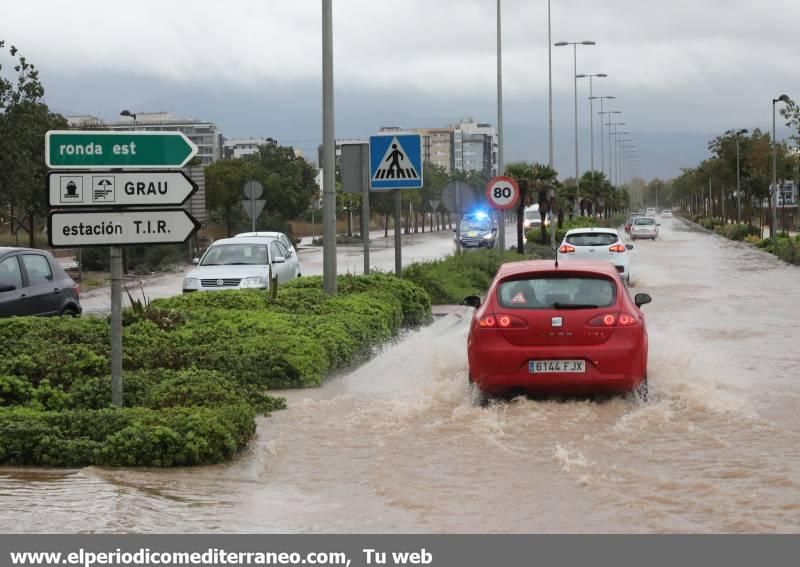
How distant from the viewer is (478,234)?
2475 inches

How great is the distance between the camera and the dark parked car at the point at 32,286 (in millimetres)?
16891

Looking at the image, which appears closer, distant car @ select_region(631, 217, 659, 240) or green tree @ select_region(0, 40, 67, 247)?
green tree @ select_region(0, 40, 67, 247)

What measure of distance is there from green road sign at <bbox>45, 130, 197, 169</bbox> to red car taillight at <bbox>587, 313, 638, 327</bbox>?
3.99 m

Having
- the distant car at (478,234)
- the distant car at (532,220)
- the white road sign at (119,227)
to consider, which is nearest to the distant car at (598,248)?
the white road sign at (119,227)

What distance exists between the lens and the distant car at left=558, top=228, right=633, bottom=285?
31031 millimetres

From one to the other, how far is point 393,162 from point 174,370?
990cm

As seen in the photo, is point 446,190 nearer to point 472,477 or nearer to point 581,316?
point 581,316

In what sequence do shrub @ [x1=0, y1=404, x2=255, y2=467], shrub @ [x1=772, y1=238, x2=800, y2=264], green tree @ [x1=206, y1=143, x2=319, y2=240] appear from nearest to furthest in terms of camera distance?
1. shrub @ [x1=0, y1=404, x2=255, y2=467]
2. shrub @ [x1=772, y1=238, x2=800, y2=264]
3. green tree @ [x1=206, y1=143, x2=319, y2=240]

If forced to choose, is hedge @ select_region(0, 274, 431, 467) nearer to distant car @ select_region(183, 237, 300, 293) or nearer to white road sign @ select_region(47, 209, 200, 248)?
white road sign @ select_region(47, 209, 200, 248)

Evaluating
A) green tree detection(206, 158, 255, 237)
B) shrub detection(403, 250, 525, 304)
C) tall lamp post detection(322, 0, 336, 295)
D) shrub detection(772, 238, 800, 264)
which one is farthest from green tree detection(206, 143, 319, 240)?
tall lamp post detection(322, 0, 336, 295)

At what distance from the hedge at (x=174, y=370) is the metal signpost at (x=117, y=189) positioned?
1.08 metres

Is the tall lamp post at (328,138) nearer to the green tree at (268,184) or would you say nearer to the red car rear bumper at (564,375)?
the red car rear bumper at (564,375)

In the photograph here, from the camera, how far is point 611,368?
472 inches
